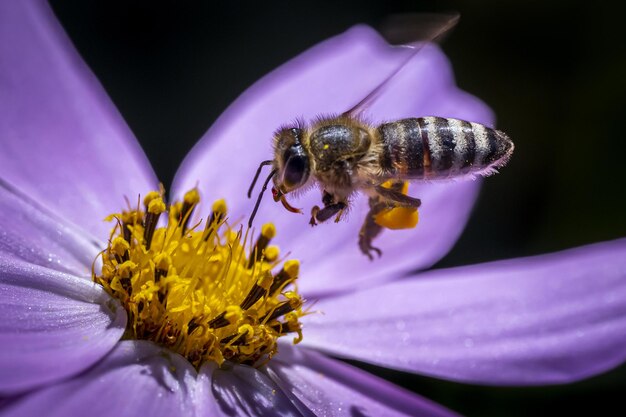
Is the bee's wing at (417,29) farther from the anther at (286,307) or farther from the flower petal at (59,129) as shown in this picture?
the flower petal at (59,129)

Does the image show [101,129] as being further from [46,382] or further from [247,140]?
[46,382]

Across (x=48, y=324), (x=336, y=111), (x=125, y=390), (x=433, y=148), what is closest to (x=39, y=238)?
(x=48, y=324)

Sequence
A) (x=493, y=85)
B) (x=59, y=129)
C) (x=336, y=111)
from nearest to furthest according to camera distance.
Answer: (x=59, y=129), (x=336, y=111), (x=493, y=85)

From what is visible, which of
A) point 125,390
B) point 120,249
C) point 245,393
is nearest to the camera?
point 125,390

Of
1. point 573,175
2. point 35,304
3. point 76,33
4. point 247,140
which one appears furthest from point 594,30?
point 35,304

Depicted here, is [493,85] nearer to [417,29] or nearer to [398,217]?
[417,29]

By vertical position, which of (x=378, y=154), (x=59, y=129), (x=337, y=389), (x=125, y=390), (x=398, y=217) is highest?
(x=59, y=129)

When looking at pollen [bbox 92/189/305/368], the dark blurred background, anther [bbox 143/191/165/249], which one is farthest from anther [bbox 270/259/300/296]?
the dark blurred background

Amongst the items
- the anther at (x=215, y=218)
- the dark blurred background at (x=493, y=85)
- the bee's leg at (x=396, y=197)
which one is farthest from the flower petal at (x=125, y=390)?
the dark blurred background at (x=493, y=85)
